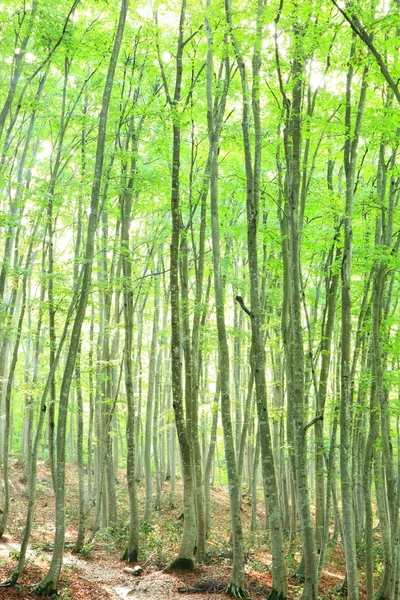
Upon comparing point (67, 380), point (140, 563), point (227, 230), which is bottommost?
point (140, 563)

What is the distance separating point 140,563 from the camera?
11.2 meters

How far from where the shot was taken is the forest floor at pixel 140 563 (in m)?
8.81

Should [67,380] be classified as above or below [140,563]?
above

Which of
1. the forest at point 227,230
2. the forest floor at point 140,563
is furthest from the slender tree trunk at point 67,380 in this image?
the forest floor at point 140,563

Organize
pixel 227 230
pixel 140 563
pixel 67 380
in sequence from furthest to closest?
pixel 227 230 → pixel 140 563 → pixel 67 380

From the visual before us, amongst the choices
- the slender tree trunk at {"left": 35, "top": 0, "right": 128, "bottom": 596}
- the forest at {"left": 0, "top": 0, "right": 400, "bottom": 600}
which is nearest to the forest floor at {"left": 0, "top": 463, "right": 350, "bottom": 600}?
the forest at {"left": 0, "top": 0, "right": 400, "bottom": 600}

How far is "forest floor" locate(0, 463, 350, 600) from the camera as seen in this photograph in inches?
347

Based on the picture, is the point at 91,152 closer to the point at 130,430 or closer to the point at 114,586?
Result: the point at 130,430

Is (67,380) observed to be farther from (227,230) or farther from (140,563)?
(227,230)

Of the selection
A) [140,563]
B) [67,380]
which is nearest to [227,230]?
[67,380]

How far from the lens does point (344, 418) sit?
7738 millimetres

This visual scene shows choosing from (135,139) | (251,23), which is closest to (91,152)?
(135,139)

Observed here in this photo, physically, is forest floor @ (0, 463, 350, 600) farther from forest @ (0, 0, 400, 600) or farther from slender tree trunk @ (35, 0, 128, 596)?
slender tree trunk @ (35, 0, 128, 596)

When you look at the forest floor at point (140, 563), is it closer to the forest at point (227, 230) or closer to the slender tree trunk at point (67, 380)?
the forest at point (227, 230)
